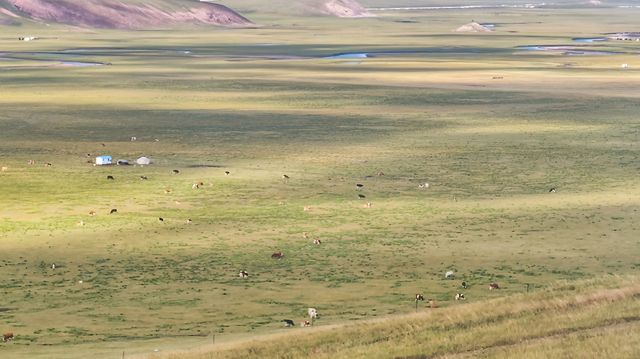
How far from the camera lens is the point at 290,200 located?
38.4 m

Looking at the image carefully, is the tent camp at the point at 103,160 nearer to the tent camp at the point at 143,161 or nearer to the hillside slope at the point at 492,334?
the tent camp at the point at 143,161

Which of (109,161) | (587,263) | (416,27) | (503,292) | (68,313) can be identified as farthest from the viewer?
(416,27)

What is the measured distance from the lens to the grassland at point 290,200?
25906 millimetres

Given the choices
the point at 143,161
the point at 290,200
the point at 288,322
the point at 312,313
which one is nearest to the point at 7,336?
the point at 288,322

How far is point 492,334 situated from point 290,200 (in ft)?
55.2

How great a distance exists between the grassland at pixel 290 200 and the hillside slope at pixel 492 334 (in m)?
0.49

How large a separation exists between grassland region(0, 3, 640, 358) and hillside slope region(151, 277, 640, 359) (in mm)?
488

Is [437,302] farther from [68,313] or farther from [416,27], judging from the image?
[416,27]

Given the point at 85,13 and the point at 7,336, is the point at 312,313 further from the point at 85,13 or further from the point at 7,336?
the point at 85,13

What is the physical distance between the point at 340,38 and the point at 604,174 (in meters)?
A: 115

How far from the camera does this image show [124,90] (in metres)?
78.6

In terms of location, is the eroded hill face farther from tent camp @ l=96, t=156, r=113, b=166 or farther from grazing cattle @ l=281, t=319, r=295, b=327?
grazing cattle @ l=281, t=319, r=295, b=327

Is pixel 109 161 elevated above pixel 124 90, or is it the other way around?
pixel 109 161

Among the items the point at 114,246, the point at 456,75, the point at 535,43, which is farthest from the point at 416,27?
the point at 114,246
